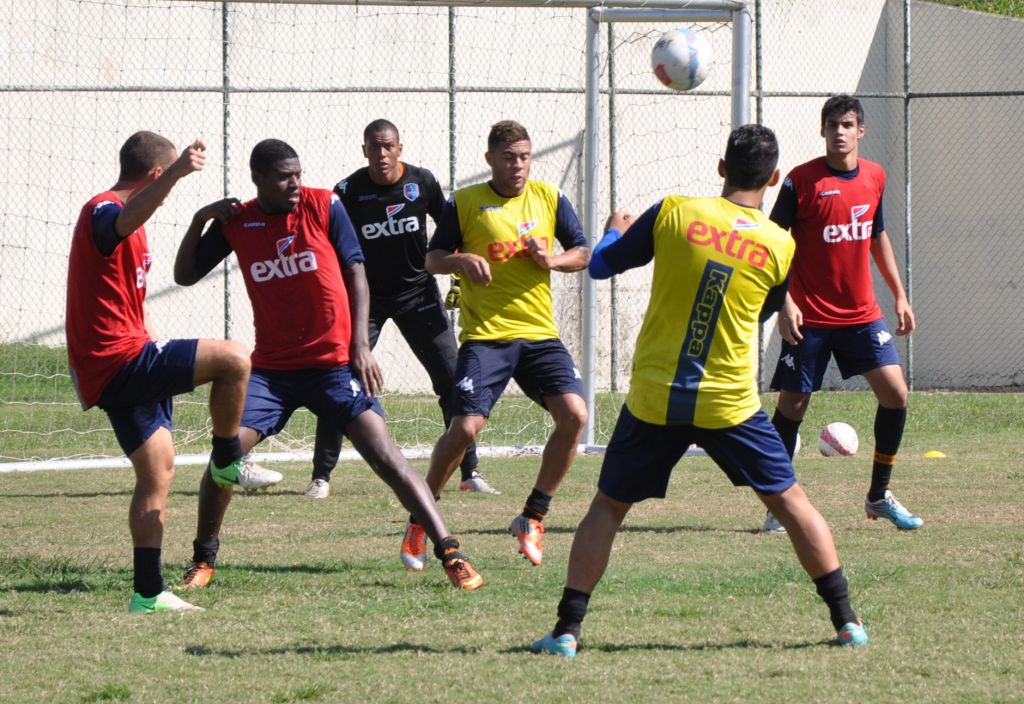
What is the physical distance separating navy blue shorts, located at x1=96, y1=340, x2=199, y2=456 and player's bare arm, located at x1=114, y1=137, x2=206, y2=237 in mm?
563

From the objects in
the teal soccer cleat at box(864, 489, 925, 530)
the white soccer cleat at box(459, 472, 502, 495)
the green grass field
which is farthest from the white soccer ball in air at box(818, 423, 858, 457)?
the teal soccer cleat at box(864, 489, 925, 530)

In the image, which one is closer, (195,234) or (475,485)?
(195,234)

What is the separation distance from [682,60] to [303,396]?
167 inches

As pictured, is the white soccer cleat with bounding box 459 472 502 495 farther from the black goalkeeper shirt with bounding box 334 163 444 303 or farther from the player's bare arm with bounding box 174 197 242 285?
the player's bare arm with bounding box 174 197 242 285

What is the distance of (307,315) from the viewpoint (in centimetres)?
625

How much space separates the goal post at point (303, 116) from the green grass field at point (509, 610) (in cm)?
509

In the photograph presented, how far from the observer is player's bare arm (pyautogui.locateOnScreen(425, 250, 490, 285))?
6.76 meters

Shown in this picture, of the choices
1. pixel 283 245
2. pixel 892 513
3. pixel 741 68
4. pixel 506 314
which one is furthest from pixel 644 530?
pixel 741 68

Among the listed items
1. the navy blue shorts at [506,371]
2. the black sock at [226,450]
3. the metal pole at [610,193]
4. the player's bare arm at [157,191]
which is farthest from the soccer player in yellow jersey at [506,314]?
the metal pole at [610,193]

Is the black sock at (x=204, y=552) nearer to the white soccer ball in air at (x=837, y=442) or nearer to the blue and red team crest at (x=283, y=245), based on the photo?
the blue and red team crest at (x=283, y=245)

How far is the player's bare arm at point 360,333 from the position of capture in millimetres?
6215

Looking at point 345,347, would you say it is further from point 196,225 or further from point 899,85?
point 899,85

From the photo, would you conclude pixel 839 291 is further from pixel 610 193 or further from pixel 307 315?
pixel 610 193

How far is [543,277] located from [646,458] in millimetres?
2363
